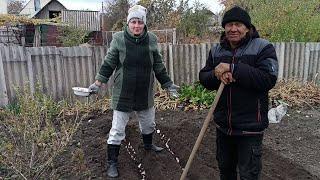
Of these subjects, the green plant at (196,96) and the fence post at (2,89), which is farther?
the green plant at (196,96)

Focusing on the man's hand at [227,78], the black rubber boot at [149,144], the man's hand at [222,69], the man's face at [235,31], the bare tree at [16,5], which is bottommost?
the black rubber boot at [149,144]

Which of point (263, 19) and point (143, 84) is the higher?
point (263, 19)

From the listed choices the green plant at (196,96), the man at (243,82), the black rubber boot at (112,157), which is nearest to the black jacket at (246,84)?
the man at (243,82)

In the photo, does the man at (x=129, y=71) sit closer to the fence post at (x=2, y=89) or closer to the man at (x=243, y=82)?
the man at (x=243, y=82)

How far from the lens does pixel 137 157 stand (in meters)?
4.47

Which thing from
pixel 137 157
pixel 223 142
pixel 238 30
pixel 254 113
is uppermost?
pixel 238 30

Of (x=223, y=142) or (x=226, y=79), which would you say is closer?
(x=226, y=79)

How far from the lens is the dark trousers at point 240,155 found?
2.84m

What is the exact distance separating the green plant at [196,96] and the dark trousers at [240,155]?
12.6ft

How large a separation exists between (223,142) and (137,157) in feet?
5.50

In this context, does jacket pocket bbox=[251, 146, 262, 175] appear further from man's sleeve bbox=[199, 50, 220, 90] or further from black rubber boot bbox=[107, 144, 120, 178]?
black rubber boot bbox=[107, 144, 120, 178]

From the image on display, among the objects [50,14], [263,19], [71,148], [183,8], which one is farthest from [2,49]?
[50,14]

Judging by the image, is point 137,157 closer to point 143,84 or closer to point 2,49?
point 143,84

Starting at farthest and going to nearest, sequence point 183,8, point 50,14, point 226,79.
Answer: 1. point 50,14
2. point 183,8
3. point 226,79
